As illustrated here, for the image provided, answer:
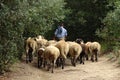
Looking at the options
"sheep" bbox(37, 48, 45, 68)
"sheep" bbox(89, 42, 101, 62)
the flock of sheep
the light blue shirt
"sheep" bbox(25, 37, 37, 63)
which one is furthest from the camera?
the light blue shirt

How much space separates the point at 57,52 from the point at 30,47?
3177 mm

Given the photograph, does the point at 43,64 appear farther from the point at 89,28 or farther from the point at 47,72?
the point at 89,28

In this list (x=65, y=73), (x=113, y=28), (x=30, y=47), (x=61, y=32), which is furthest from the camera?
(x=61, y=32)

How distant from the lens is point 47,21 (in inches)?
916

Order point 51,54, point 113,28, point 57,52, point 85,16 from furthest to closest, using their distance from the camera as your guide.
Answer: point 85,16
point 113,28
point 57,52
point 51,54

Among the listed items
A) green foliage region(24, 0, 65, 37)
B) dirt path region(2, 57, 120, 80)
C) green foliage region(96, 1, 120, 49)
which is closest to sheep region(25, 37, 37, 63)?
green foliage region(24, 0, 65, 37)

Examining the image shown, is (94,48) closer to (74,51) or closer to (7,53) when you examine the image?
(74,51)

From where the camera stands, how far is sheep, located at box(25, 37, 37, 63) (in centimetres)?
2077

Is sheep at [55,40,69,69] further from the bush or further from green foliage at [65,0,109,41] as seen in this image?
green foliage at [65,0,109,41]

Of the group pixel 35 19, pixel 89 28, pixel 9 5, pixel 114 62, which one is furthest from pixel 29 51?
pixel 89 28

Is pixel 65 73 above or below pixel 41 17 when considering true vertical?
below

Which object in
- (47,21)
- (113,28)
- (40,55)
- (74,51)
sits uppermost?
(47,21)

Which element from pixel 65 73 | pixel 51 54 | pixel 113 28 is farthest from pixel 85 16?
pixel 65 73

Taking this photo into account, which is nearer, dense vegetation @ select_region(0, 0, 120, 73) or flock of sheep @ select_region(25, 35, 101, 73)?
dense vegetation @ select_region(0, 0, 120, 73)
